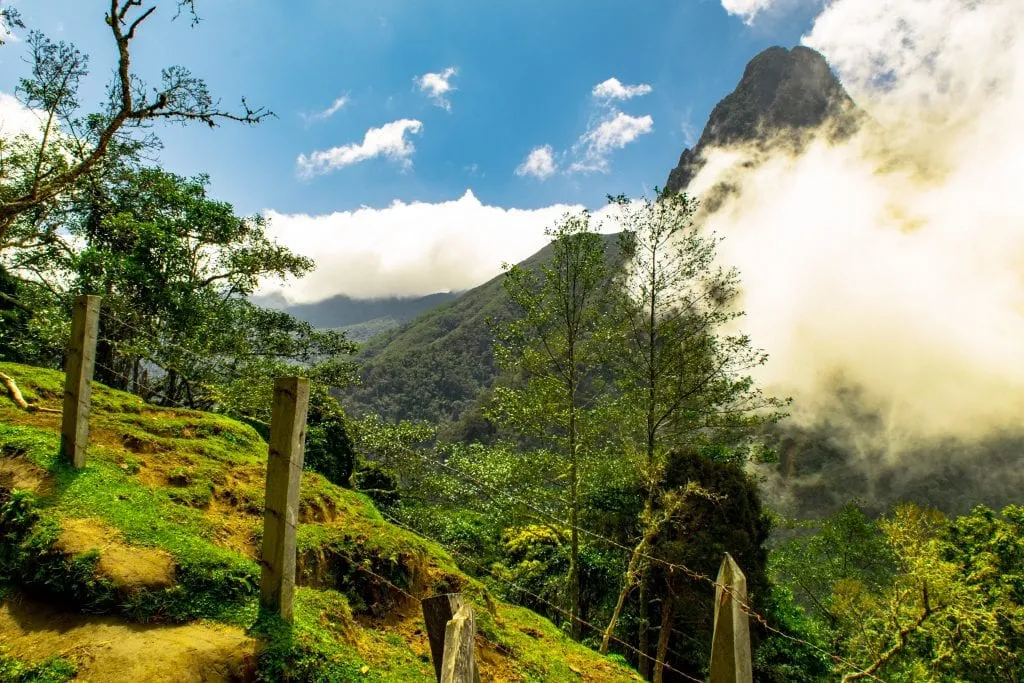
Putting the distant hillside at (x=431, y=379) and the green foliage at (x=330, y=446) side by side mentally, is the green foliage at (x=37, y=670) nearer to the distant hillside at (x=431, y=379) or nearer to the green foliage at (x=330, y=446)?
the green foliage at (x=330, y=446)

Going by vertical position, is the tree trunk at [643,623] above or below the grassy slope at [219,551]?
below

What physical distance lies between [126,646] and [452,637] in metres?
3.08

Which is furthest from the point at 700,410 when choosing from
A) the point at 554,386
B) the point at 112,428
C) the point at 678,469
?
the point at 112,428

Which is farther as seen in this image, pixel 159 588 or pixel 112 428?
pixel 112 428

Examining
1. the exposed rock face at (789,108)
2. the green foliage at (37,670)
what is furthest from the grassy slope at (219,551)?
the exposed rock face at (789,108)

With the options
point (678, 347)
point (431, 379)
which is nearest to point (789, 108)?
point (431, 379)

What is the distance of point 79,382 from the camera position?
6.19m

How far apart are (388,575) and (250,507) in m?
2.03

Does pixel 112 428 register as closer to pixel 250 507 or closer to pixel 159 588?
pixel 250 507

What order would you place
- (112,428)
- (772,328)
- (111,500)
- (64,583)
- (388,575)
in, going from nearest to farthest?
(64,583), (111,500), (388,575), (112,428), (772,328)

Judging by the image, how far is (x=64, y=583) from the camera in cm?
461

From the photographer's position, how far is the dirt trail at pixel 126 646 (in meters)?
4.09

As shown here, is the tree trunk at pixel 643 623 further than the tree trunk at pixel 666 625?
No

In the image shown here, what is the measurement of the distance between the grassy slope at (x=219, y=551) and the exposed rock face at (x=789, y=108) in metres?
192
